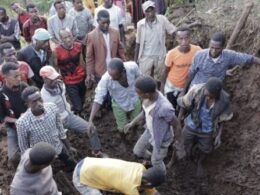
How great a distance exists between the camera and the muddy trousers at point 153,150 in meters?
5.47

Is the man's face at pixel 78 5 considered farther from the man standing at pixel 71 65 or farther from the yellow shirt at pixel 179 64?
the yellow shirt at pixel 179 64

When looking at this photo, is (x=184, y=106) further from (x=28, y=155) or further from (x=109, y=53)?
(x=28, y=155)

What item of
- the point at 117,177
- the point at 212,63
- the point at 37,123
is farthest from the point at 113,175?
the point at 212,63

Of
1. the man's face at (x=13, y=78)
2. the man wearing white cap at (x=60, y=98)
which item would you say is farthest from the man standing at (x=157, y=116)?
the man's face at (x=13, y=78)

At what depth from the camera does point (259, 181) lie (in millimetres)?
5855

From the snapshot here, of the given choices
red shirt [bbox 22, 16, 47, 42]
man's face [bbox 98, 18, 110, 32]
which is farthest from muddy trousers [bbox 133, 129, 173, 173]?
red shirt [bbox 22, 16, 47, 42]

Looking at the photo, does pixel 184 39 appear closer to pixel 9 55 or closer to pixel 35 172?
pixel 9 55

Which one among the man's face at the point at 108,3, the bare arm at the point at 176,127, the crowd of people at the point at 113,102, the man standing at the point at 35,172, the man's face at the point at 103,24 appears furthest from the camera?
the man's face at the point at 108,3

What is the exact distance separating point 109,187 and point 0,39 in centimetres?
506

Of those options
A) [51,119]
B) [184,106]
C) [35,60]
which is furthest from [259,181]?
[35,60]

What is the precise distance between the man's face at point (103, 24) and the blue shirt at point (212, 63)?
164 centimetres

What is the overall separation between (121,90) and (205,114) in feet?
4.10

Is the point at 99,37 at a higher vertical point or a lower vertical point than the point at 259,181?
higher

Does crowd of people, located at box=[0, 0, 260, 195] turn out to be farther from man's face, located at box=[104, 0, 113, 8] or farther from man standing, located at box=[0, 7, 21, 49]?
man standing, located at box=[0, 7, 21, 49]
